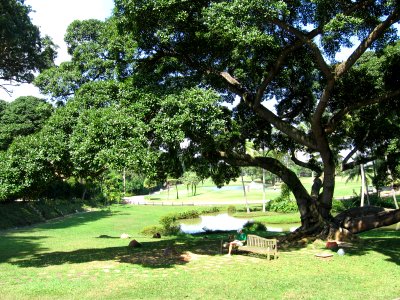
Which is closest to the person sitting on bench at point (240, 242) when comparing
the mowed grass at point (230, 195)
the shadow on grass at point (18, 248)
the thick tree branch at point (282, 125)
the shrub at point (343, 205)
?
the thick tree branch at point (282, 125)

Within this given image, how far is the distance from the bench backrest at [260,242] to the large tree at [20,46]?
21003 millimetres

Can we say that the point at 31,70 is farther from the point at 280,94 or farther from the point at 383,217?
the point at 383,217

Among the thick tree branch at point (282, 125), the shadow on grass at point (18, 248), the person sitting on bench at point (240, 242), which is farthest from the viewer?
the shadow on grass at point (18, 248)

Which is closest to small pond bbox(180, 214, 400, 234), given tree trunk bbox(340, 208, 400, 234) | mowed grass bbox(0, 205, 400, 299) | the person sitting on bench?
tree trunk bbox(340, 208, 400, 234)

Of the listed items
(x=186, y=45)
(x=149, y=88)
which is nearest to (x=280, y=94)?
(x=186, y=45)

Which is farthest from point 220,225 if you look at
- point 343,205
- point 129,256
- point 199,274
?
point 199,274

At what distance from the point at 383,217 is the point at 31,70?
2575 centimetres

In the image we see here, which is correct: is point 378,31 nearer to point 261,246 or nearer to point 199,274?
point 261,246

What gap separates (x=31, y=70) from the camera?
2894 centimetres

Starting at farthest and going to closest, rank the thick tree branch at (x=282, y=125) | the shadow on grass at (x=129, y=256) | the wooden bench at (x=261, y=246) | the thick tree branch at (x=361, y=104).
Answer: the thick tree branch at (x=282, y=125)
the thick tree branch at (x=361, y=104)
the wooden bench at (x=261, y=246)
the shadow on grass at (x=129, y=256)

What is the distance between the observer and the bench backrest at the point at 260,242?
12547mm

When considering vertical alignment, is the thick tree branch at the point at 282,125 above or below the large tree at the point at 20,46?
below

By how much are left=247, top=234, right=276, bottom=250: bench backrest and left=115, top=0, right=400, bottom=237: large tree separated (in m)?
3.21

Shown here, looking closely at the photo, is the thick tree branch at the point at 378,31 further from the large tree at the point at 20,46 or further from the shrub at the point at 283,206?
the shrub at the point at 283,206
